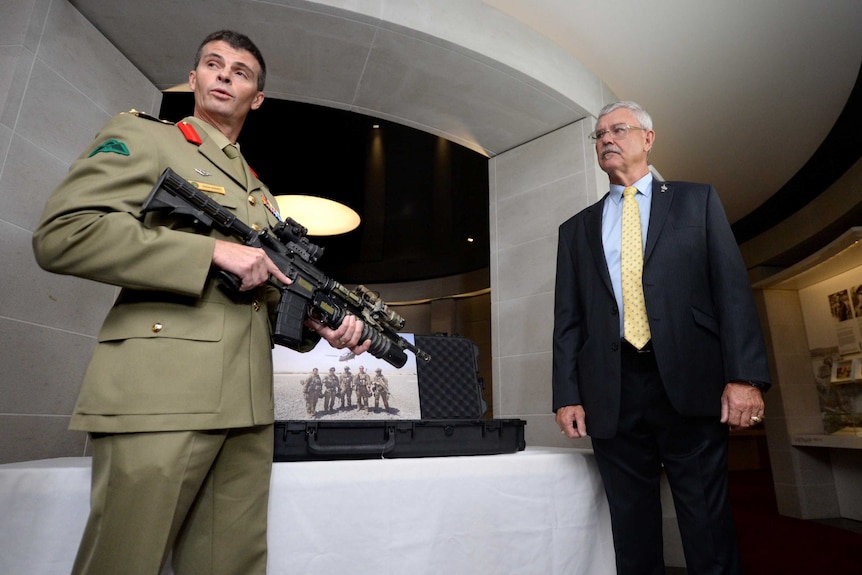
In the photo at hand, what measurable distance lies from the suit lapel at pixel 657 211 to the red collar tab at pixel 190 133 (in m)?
1.34

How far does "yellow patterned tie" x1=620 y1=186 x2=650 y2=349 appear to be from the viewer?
1.56 metres

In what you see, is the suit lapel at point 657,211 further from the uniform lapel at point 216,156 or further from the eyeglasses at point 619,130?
the uniform lapel at point 216,156

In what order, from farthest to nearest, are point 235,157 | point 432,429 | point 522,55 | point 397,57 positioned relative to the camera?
point 522,55 → point 397,57 → point 432,429 → point 235,157

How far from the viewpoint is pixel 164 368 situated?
90 centimetres

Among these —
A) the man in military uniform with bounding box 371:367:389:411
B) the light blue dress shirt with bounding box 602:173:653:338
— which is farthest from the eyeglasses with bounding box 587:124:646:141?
the man in military uniform with bounding box 371:367:389:411

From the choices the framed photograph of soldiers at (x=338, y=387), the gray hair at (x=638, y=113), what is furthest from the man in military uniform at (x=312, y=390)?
the gray hair at (x=638, y=113)

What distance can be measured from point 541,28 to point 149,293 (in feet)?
9.50

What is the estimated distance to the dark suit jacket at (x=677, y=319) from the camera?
1428 mm

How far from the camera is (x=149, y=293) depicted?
96 centimetres

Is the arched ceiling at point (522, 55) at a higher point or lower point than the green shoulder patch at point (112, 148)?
higher

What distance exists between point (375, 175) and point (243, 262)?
5.10 meters

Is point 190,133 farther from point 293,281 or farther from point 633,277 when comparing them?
point 633,277

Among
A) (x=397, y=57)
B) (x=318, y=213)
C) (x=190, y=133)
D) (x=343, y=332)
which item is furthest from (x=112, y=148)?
(x=318, y=213)

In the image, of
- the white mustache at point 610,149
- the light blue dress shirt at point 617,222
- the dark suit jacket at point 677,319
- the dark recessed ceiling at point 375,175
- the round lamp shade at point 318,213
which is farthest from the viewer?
the round lamp shade at point 318,213
